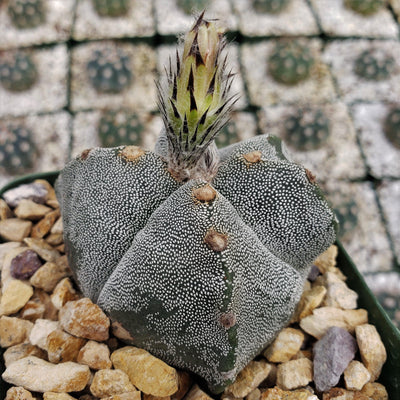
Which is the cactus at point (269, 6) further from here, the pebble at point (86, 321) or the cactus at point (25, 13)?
the pebble at point (86, 321)

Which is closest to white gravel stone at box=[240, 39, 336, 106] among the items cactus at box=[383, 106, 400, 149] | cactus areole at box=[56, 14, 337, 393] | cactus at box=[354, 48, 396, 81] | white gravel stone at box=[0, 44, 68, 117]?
cactus at box=[354, 48, 396, 81]

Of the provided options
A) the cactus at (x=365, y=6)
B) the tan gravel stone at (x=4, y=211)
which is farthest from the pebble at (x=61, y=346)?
the cactus at (x=365, y=6)

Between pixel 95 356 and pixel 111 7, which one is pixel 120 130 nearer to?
pixel 111 7

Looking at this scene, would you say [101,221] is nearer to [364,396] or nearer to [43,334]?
[43,334]

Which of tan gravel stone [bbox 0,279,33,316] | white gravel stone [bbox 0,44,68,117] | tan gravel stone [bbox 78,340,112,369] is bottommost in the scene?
tan gravel stone [bbox 78,340,112,369]

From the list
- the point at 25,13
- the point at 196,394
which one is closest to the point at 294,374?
the point at 196,394

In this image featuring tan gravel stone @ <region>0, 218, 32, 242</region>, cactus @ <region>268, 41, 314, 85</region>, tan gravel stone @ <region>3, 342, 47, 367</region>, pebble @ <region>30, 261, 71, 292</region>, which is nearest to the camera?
tan gravel stone @ <region>3, 342, 47, 367</region>

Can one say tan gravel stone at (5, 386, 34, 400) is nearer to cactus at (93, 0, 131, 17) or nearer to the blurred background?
the blurred background

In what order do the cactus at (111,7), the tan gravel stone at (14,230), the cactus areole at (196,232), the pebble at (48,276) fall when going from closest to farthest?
the cactus areole at (196,232) → the pebble at (48,276) → the tan gravel stone at (14,230) → the cactus at (111,7)
